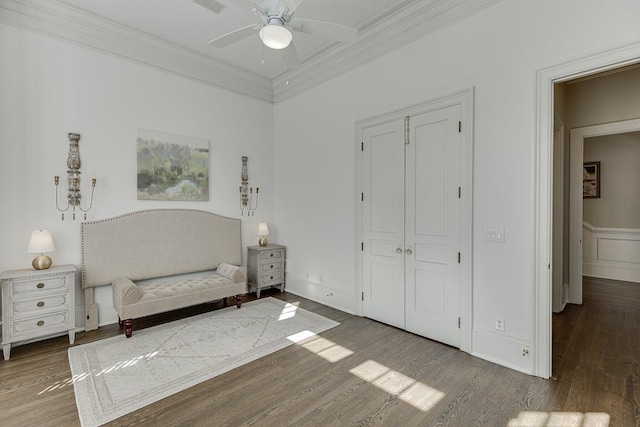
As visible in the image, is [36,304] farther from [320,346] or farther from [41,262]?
[320,346]

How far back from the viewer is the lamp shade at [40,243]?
3127mm

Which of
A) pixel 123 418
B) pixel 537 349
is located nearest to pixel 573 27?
pixel 537 349

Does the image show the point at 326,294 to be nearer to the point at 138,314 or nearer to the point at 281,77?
the point at 138,314

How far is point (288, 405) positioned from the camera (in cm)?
225

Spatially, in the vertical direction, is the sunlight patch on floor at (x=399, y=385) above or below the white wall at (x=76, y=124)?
below

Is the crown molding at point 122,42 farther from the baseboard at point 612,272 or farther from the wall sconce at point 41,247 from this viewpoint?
the baseboard at point 612,272

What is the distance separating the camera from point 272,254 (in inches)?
200

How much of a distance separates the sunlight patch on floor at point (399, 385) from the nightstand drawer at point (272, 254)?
2.59 meters

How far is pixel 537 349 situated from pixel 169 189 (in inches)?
177

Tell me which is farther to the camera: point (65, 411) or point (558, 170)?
point (558, 170)

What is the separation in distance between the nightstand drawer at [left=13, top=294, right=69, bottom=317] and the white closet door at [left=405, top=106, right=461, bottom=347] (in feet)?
11.9

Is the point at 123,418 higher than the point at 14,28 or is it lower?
lower

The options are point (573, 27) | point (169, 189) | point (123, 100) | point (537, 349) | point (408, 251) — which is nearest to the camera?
point (573, 27)

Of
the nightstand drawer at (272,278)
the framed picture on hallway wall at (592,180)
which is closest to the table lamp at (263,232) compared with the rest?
the nightstand drawer at (272,278)
